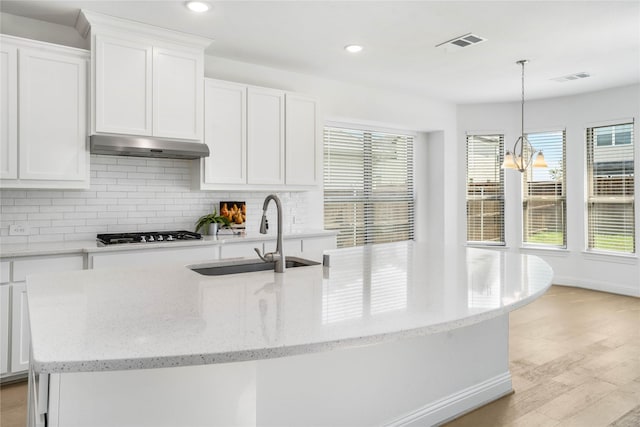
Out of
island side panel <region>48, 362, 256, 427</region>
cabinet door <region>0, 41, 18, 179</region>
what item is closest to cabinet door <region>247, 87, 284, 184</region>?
cabinet door <region>0, 41, 18, 179</region>

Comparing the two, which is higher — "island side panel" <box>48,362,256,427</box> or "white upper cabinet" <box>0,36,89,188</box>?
"white upper cabinet" <box>0,36,89,188</box>

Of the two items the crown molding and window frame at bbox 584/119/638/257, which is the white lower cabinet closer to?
the crown molding

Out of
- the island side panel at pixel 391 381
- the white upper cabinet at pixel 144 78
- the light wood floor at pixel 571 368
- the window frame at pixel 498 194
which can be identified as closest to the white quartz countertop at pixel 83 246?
the white upper cabinet at pixel 144 78

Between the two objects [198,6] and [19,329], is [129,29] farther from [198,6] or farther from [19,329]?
[19,329]

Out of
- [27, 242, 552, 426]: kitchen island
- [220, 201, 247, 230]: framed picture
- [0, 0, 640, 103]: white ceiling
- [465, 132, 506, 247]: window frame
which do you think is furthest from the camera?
[465, 132, 506, 247]: window frame

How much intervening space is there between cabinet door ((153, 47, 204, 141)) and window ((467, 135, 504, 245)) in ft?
14.8

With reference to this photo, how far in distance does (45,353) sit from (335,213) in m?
4.79

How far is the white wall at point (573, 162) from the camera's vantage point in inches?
225

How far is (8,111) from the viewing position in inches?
121

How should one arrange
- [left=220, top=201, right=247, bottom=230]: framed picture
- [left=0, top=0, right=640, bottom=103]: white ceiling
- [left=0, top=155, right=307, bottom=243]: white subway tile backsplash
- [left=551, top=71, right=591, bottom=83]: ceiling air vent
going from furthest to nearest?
[left=551, top=71, right=591, bottom=83]: ceiling air vent
[left=220, top=201, right=247, bottom=230]: framed picture
[left=0, top=155, right=307, bottom=243]: white subway tile backsplash
[left=0, top=0, right=640, bottom=103]: white ceiling

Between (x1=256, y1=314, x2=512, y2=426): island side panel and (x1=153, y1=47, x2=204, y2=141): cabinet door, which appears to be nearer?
(x1=256, y1=314, x2=512, y2=426): island side panel

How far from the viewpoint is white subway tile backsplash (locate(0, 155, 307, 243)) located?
3.47m

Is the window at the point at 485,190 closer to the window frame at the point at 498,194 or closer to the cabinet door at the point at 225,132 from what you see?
the window frame at the point at 498,194

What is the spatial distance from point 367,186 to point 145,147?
3.30 m
